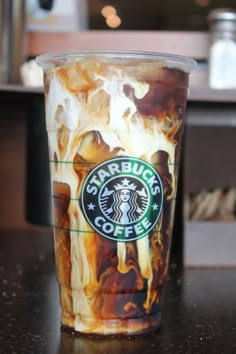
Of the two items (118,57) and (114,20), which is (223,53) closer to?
(118,57)

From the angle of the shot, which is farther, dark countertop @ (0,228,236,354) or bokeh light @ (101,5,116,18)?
bokeh light @ (101,5,116,18)

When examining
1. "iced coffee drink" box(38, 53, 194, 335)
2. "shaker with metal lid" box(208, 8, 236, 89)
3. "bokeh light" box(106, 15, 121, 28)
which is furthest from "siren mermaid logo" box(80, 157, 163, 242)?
"bokeh light" box(106, 15, 121, 28)

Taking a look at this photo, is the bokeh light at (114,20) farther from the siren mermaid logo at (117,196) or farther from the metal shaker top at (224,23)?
the siren mermaid logo at (117,196)

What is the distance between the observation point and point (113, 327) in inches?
18.5

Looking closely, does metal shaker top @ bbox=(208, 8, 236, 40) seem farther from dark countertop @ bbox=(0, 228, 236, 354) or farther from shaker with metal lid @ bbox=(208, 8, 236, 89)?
dark countertop @ bbox=(0, 228, 236, 354)

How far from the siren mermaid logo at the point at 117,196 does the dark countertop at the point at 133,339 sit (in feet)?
0.29

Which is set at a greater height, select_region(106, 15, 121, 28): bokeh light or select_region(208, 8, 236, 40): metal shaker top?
select_region(208, 8, 236, 40): metal shaker top

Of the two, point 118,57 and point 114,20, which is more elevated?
point 118,57

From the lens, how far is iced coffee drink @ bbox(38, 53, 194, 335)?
45 cm

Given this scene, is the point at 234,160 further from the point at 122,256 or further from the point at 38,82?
the point at 122,256

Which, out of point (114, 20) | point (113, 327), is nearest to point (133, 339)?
point (113, 327)

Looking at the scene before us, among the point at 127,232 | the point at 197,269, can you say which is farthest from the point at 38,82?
the point at 127,232

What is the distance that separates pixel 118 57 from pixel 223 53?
534 millimetres

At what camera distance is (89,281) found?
465 millimetres
